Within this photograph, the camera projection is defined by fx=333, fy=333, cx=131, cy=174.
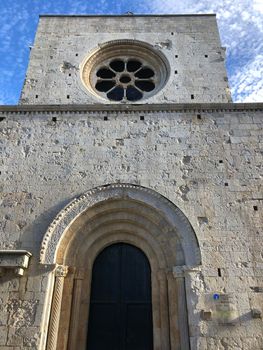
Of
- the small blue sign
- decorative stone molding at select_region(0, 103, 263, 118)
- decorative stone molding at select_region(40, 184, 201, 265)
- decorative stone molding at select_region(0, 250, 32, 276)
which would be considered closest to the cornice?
decorative stone molding at select_region(0, 103, 263, 118)

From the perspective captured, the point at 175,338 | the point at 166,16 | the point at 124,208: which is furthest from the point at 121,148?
the point at 166,16

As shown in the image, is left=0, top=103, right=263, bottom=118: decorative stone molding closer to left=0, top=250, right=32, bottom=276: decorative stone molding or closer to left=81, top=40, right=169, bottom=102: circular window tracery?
left=81, top=40, right=169, bottom=102: circular window tracery

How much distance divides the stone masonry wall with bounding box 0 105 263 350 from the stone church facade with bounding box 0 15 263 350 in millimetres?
21

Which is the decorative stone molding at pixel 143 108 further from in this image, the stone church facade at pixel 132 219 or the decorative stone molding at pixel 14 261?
the decorative stone molding at pixel 14 261

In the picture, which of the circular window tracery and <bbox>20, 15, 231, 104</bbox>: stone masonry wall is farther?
the circular window tracery

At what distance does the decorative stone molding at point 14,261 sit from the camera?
547cm

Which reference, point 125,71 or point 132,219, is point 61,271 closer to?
point 132,219

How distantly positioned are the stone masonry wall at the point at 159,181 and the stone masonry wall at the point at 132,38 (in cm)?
94

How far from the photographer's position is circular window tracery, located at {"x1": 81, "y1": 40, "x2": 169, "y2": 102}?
8625 mm

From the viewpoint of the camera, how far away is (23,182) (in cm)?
648

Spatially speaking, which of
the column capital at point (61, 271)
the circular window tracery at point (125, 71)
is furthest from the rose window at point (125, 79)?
the column capital at point (61, 271)

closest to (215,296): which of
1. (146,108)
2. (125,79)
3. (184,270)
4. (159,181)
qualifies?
(184,270)

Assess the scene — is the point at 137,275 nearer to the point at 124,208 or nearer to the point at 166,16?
the point at 124,208

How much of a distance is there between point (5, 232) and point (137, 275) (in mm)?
2504
